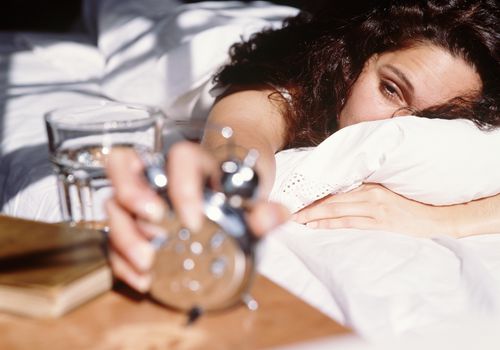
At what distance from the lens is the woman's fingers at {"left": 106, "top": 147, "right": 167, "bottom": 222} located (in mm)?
455

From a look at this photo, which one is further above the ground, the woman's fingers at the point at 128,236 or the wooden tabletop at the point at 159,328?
the woman's fingers at the point at 128,236

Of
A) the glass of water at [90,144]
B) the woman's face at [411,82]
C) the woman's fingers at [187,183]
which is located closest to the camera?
the woman's fingers at [187,183]

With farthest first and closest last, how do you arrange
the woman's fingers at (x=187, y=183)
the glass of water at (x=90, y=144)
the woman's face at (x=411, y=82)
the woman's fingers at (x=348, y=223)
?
the woman's face at (x=411, y=82), the woman's fingers at (x=348, y=223), the glass of water at (x=90, y=144), the woman's fingers at (x=187, y=183)

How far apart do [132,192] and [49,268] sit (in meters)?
0.11

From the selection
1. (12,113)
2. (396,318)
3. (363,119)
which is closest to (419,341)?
(396,318)

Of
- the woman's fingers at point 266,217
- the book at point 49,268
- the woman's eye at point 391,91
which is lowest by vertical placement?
the woman's eye at point 391,91

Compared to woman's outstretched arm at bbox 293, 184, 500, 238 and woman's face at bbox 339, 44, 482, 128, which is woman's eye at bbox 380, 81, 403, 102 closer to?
woman's face at bbox 339, 44, 482, 128

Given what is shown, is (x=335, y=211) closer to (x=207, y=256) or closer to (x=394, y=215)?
(x=394, y=215)

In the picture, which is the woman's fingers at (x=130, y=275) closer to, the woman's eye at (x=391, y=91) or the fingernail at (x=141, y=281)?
the fingernail at (x=141, y=281)

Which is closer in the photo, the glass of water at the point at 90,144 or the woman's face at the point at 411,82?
the glass of water at the point at 90,144

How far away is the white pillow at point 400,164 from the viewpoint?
876 millimetres

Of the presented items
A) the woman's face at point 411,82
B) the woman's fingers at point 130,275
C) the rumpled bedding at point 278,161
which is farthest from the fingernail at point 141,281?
the woman's face at point 411,82

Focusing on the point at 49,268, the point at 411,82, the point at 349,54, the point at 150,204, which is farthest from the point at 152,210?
the point at 349,54

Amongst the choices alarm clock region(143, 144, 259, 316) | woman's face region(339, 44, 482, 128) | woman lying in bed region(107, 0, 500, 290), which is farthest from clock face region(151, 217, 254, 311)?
woman's face region(339, 44, 482, 128)
